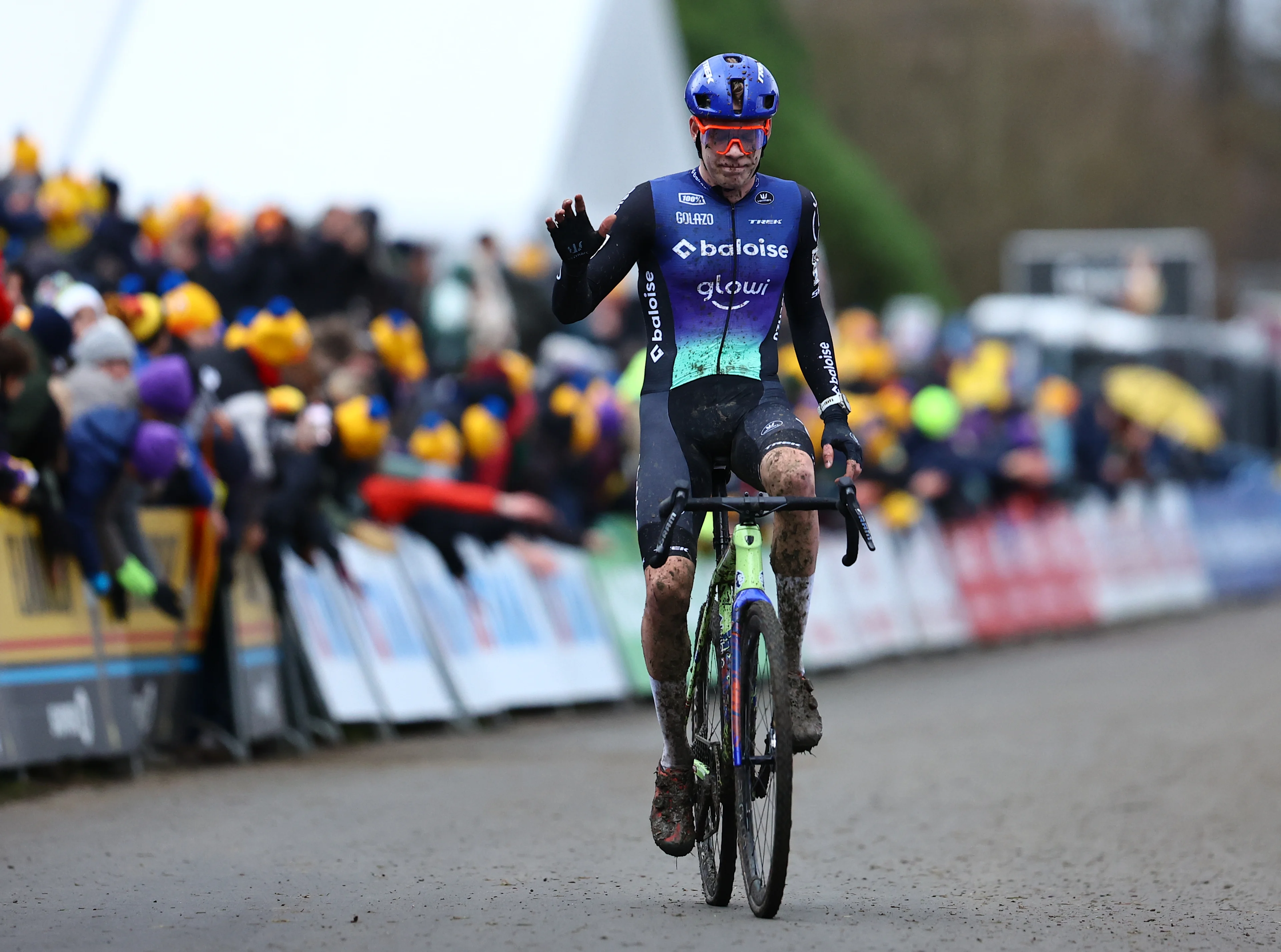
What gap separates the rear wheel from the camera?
22.6 ft

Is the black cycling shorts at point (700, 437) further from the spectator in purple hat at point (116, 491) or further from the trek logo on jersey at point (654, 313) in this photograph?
the spectator in purple hat at point (116, 491)

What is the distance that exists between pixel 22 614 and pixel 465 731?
4072 millimetres

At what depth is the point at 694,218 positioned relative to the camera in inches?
279

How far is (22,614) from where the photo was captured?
1045 centimetres

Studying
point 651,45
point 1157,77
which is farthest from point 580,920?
point 1157,77

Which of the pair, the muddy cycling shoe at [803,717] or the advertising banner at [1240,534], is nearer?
the muddy cycling shoe at [803,717]

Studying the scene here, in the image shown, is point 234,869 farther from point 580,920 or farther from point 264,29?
point 264,29

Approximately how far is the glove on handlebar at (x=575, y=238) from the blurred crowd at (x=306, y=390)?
13.8 ft

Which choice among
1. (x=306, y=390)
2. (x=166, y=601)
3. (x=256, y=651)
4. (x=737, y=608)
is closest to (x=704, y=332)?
(x=737, y=608)

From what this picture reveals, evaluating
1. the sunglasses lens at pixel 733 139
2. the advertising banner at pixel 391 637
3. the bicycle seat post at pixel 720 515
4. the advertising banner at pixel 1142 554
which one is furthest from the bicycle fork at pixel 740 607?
the advertising banner at pixel 1142 554

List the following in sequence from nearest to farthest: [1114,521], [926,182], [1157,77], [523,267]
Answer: [523,267] → [1114,521] → [926,182] → [1157,77]

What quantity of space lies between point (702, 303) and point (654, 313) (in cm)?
17

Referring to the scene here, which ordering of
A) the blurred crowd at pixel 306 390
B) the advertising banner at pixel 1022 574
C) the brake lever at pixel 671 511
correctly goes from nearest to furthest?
the brake lever at pixel 671 511, the blurred crowd at pixel 306 390, the advertising banner at pixel 1022 574

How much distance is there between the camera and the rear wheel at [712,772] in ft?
22.6
